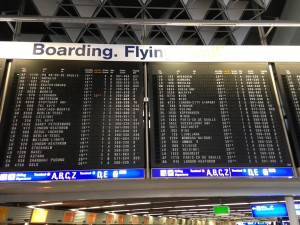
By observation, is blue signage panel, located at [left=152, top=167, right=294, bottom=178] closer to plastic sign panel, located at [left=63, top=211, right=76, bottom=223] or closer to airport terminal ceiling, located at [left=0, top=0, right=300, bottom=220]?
airport terminal ceiling, located at [left=0, top=0, right=300, bottom=220]

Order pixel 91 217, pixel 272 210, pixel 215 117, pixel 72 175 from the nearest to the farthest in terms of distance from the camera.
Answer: pixel 72 175 < pixel 215 117 < pixel 272 210 < pixel 91 217

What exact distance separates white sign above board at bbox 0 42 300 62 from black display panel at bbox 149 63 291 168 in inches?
5.0

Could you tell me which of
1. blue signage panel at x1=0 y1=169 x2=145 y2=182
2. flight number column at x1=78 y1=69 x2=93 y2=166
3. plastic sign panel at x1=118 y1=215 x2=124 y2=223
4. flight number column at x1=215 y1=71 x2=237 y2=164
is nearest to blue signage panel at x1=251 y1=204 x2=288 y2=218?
flight number column at x1=215 y1=71 x2=237 y2=164

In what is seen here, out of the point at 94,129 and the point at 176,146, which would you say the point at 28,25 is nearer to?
the point at 94,129

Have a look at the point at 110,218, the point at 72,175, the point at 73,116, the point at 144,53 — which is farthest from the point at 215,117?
the point at 110,218

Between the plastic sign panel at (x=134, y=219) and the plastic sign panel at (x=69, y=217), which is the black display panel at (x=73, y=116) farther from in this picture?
the plastic sign panel at (x=134, y=219)

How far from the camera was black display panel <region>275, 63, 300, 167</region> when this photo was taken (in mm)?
4255

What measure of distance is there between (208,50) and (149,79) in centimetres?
117

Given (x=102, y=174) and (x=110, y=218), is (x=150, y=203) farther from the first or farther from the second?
(x=110, y=218)

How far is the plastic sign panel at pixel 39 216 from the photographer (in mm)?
7523

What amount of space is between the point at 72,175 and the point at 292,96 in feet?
11.7

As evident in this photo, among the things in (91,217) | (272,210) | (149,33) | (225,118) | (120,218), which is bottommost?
(272,210)

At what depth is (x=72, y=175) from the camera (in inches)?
148

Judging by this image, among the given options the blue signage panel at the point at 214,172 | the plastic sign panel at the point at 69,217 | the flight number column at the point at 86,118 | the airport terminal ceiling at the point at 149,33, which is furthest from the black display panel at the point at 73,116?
the plastic sign panel at the point at 69,217
